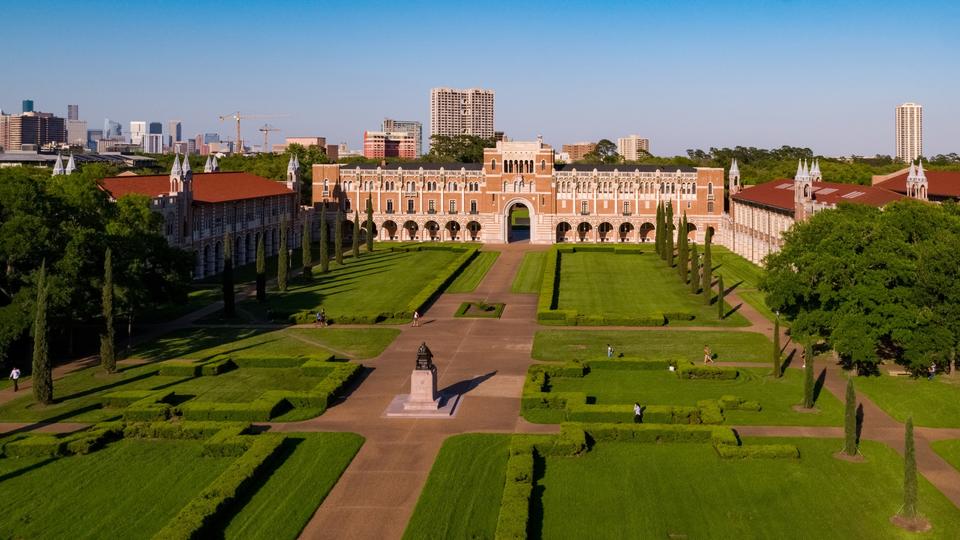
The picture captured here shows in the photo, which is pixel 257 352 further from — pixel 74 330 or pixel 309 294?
pixel 309 294

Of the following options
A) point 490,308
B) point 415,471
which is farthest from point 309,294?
point 415,471

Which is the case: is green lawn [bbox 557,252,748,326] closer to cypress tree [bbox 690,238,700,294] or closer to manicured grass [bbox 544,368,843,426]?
cypress tree [bbox 690,238,700,294]

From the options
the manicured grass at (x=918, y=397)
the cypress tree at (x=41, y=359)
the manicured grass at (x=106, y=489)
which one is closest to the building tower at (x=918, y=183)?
the manicured grass at (x=918, y=397)

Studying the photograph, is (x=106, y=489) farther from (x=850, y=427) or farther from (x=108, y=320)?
(x=850, y=427)

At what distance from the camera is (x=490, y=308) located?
72.1 m

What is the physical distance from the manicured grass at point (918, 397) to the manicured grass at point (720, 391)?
2.39 meters

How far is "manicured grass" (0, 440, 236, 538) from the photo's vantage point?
98.3ft

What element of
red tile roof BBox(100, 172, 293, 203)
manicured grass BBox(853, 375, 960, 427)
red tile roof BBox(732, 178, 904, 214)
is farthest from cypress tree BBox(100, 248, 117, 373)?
red tile roof BBox(732, 178, 904, 214)

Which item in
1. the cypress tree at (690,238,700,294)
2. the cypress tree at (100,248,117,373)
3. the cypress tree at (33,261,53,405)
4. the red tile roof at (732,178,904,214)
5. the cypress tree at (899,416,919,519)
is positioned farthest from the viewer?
the cypress tree at (690,238,700,294)

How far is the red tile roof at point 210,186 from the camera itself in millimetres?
83250

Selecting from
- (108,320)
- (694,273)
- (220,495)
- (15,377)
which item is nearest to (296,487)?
(220,495)

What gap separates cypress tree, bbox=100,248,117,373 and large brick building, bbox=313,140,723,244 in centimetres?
7645

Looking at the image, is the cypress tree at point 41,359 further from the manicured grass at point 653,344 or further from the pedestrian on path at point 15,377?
the manicured grass at point 653,344

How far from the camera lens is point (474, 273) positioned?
95.0m
